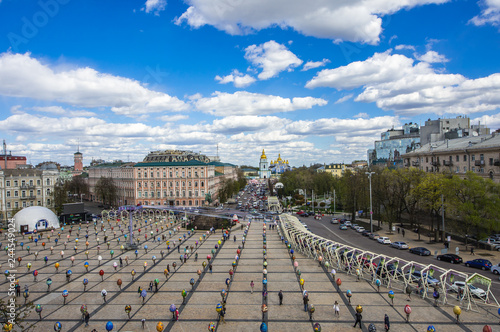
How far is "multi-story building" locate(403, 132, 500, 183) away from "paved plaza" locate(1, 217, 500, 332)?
3177 centimetres

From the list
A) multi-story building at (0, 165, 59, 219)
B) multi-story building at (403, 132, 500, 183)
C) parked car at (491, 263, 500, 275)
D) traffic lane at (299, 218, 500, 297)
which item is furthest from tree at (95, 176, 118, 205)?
parked car at (491, 263, 500, 275)

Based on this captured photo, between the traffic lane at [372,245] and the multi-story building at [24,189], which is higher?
the multi-story building at [24,189]

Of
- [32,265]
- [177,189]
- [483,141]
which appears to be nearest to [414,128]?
[483,141]

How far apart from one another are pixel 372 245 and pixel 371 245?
0.42 feet

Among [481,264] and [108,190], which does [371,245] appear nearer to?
[481,264]

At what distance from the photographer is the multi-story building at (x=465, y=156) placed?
46.6 m

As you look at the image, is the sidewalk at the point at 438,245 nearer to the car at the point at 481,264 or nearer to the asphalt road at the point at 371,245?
the asphalt road at the point at 371,245

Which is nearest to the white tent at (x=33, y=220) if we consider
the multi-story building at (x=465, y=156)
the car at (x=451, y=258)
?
the car at (x=451, y=258)

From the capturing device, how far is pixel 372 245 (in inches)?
1672

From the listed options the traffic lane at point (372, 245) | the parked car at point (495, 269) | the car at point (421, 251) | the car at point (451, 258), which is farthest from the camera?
the car at point (421, 251)

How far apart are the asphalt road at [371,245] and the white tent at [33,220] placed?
46.3 m

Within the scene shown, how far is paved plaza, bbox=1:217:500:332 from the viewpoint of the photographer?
65.6 feet

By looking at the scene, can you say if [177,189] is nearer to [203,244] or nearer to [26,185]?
[26,185]

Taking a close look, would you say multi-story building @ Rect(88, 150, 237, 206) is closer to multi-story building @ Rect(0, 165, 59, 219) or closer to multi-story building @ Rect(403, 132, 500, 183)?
multi-story building @ Rect(0, 165, 59, 219)
